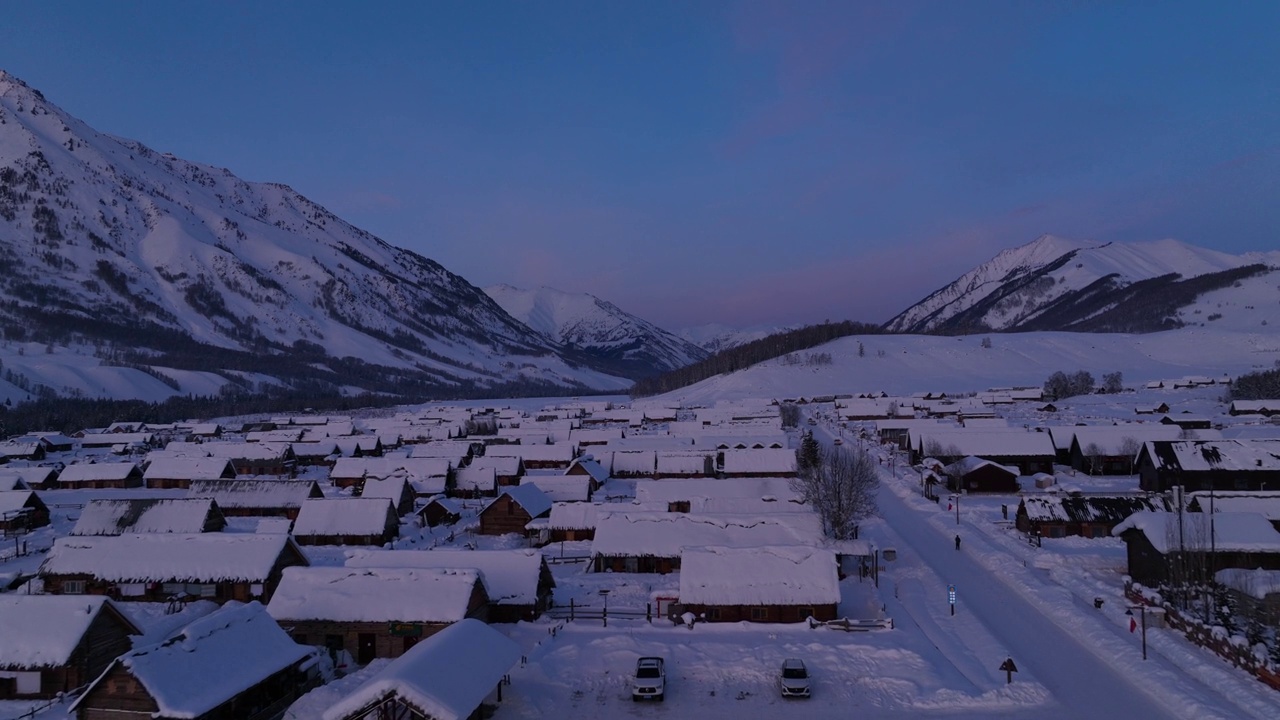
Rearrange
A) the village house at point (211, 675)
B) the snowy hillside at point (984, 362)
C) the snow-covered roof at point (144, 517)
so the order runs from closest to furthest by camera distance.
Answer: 1. the village house at point (211, 675)
2. the snow-covered roof at point (144, 517)
3. the snowy hillside at point (984, 362)

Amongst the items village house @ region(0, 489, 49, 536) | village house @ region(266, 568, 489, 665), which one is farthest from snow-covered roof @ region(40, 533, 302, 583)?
village house @ region(0, 489, 49, 536)

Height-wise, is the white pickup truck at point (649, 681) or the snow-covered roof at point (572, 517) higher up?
the snow-covered roof at point (572, 517)

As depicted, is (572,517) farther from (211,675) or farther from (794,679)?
(211,675)

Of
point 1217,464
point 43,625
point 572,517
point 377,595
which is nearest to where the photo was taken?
point 43,625

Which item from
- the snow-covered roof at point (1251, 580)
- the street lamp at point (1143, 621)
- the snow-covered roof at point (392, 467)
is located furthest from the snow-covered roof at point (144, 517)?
the snow-covered roof at point (1251, 580)

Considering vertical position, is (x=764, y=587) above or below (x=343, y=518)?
below

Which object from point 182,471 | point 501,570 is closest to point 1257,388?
point 501,570

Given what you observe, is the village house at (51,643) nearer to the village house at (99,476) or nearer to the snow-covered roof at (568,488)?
the snow-covered roof at (568,488)
